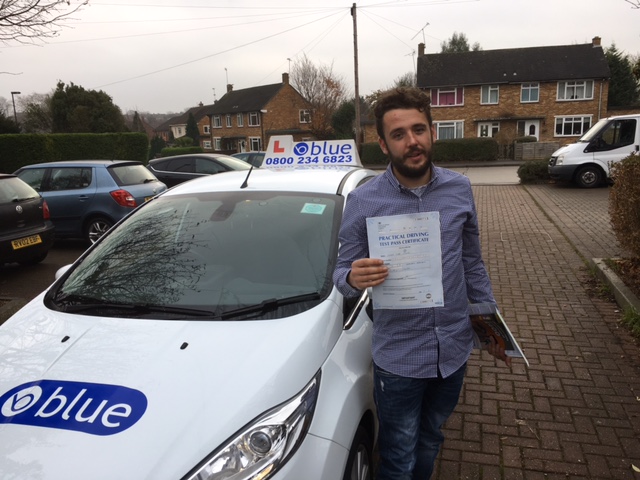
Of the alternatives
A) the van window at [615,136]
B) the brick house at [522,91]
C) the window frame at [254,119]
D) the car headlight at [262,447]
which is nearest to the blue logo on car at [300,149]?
the car headlight at [262,447]

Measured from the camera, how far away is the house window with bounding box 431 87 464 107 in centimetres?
4012

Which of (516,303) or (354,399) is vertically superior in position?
(354,399)

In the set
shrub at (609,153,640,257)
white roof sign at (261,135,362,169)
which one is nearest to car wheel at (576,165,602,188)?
shrub at (609,153,640,257)

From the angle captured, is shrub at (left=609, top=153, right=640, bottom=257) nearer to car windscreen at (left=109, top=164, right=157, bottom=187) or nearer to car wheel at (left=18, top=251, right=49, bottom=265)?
car windscreen at (left=109, top=164, right=157, bottom=187)

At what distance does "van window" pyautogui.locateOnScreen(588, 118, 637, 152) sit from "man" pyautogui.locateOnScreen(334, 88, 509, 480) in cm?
1435

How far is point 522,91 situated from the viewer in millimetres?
39125

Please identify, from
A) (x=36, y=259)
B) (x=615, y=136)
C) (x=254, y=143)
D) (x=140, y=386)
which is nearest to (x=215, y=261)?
(x=140, y=386)

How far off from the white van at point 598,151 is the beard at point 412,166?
14.1m

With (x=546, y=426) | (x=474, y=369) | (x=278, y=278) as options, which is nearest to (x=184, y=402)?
(x=278, y=278)

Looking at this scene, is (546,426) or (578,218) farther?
(578,218)

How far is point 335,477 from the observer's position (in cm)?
181

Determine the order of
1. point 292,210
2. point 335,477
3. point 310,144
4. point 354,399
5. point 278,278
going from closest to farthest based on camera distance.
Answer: point 335,477, point 354,399, point 278,278, point 292,210, point 310,144

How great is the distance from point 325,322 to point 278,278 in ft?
1.37

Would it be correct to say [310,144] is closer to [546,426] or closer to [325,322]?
[325,322]
